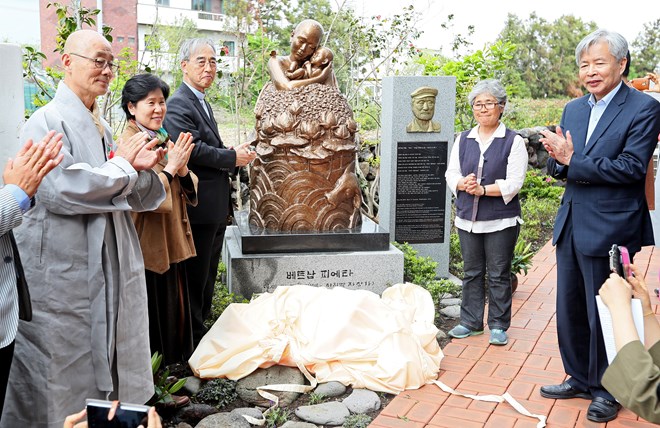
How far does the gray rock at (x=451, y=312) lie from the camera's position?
18.8 ft

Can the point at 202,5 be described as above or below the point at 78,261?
above

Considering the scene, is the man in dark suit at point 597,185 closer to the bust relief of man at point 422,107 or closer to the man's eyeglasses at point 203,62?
the man's eyeglasses at point 203,62

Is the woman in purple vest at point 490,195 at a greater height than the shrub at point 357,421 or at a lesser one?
greater

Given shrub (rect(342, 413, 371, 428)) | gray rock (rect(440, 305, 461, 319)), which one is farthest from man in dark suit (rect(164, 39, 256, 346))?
gray rock (rect(440, 305, 461, 319))

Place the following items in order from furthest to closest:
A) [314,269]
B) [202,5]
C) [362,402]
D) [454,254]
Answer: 1. [202,5]
2. [454,254]
3. [314,269]
4. [362,402]

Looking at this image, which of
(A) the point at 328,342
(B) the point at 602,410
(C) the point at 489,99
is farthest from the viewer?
(C) the point at 489,99

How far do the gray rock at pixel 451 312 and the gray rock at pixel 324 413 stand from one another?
2.00m

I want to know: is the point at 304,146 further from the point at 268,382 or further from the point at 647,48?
the point at 647,48

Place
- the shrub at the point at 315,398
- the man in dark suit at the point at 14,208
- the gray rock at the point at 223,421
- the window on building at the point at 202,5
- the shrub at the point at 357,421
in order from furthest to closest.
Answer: the window on building at the point at 202,5 → the shrub at the point at 315,398 → the shrub at the point at 357,421 → the gray rock at the point at 223,421 → the man in dark suit at the point at 14,208

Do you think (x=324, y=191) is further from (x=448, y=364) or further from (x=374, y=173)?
(x=374, y=173)

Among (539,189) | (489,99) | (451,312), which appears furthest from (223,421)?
(539,189)

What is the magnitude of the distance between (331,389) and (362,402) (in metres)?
0.25

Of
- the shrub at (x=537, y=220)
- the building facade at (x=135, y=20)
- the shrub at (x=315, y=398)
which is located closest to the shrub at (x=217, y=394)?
the shrub at (x=315, y=398)

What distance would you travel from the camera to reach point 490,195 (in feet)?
15.7
